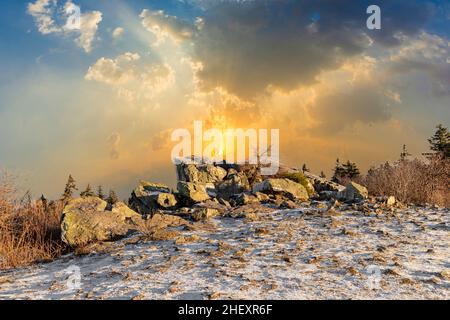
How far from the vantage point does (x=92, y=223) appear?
38.8 feet

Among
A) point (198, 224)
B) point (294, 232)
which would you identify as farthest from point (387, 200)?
point (198, 224)

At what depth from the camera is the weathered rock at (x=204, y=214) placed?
490 inches

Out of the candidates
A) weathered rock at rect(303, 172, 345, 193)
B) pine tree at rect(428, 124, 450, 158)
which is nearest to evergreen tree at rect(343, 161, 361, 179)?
pine tree at rect(428, 124, 450, 158)

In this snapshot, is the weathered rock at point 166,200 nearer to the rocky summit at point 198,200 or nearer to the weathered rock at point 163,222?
the rocky summit at point 198,200

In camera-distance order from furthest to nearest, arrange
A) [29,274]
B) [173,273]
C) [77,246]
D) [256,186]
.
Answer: [256,186] < [77,246] < [29,274] < [173,273]

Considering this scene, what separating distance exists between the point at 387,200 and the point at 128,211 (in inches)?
325

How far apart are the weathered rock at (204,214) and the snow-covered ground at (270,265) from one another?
2.84ft

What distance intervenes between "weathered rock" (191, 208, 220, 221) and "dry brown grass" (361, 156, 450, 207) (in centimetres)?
652

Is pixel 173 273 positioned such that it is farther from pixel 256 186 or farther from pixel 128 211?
pixel 256 186

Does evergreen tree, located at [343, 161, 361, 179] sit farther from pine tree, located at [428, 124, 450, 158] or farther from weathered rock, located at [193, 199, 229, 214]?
weathered rock, located at [193, 199, 229, 214]

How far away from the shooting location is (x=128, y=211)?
43.9 ft

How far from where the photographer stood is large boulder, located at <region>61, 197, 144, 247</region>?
1152 centimetres
